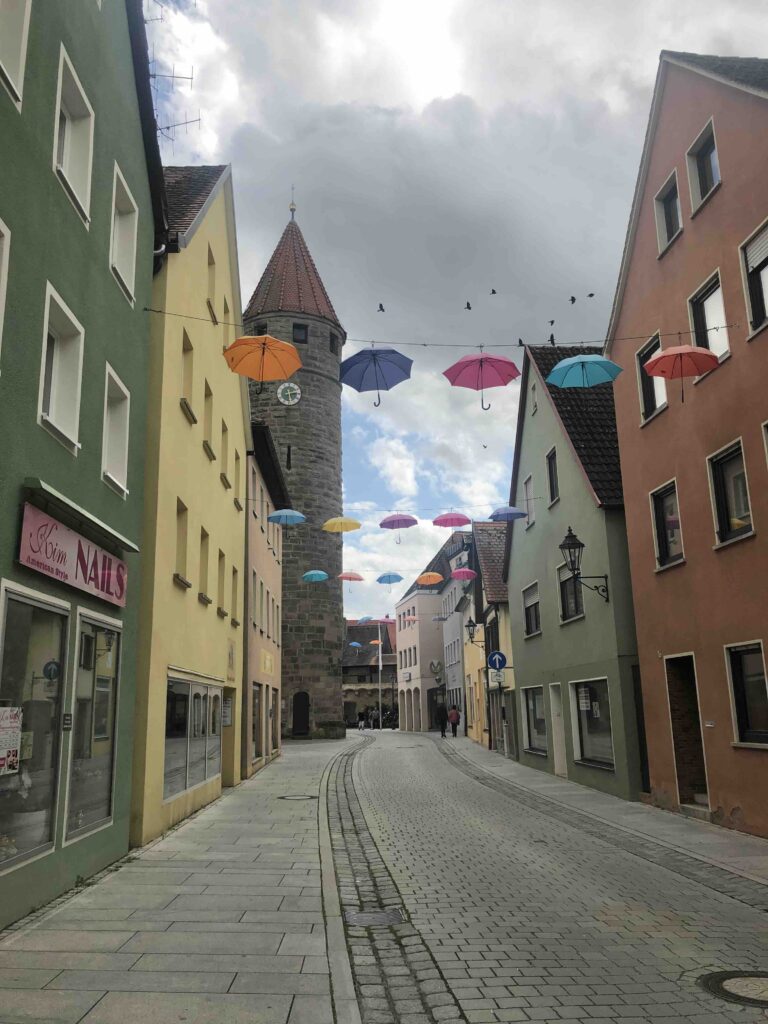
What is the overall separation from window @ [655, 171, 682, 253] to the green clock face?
29.8m

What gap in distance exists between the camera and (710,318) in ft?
47.0

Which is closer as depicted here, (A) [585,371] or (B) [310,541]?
(A) [585,371]

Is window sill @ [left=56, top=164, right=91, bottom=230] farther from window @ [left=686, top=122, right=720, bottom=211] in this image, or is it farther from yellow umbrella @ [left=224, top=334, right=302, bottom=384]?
window @ [left=686, top=122, right=720, bottom=211]

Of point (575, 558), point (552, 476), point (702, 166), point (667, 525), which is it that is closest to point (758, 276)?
point (702, 166)

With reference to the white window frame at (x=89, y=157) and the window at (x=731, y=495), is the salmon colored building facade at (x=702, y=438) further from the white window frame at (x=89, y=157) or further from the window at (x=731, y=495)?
the white window frame at (x=89, y=157)

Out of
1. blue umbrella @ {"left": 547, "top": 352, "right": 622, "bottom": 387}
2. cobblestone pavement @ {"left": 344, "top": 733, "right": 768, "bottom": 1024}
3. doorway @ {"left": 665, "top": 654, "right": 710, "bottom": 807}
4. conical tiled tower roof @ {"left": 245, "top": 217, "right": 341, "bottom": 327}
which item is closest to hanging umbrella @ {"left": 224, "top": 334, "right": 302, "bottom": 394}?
blue umbrella @ {"left": 547, "top": 352, "right": 622, "bottom": 387}

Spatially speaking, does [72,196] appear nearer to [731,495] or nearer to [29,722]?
[29,722]

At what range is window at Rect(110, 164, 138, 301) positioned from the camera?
11258mm

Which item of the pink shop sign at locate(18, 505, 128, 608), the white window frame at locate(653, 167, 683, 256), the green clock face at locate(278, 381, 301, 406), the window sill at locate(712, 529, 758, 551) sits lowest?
the pink shop sign at locate(18, 505, 128, 608)

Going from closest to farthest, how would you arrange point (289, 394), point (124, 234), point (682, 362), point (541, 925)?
1. point (541, 925)
2. point (124, 234)
3. point (682, 362)
4. point (289, 394)

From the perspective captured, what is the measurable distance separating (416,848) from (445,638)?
4465 cm

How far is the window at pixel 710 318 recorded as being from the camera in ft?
45.2

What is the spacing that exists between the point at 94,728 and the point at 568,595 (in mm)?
14042

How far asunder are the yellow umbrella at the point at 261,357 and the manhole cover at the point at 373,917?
7.43 meters
